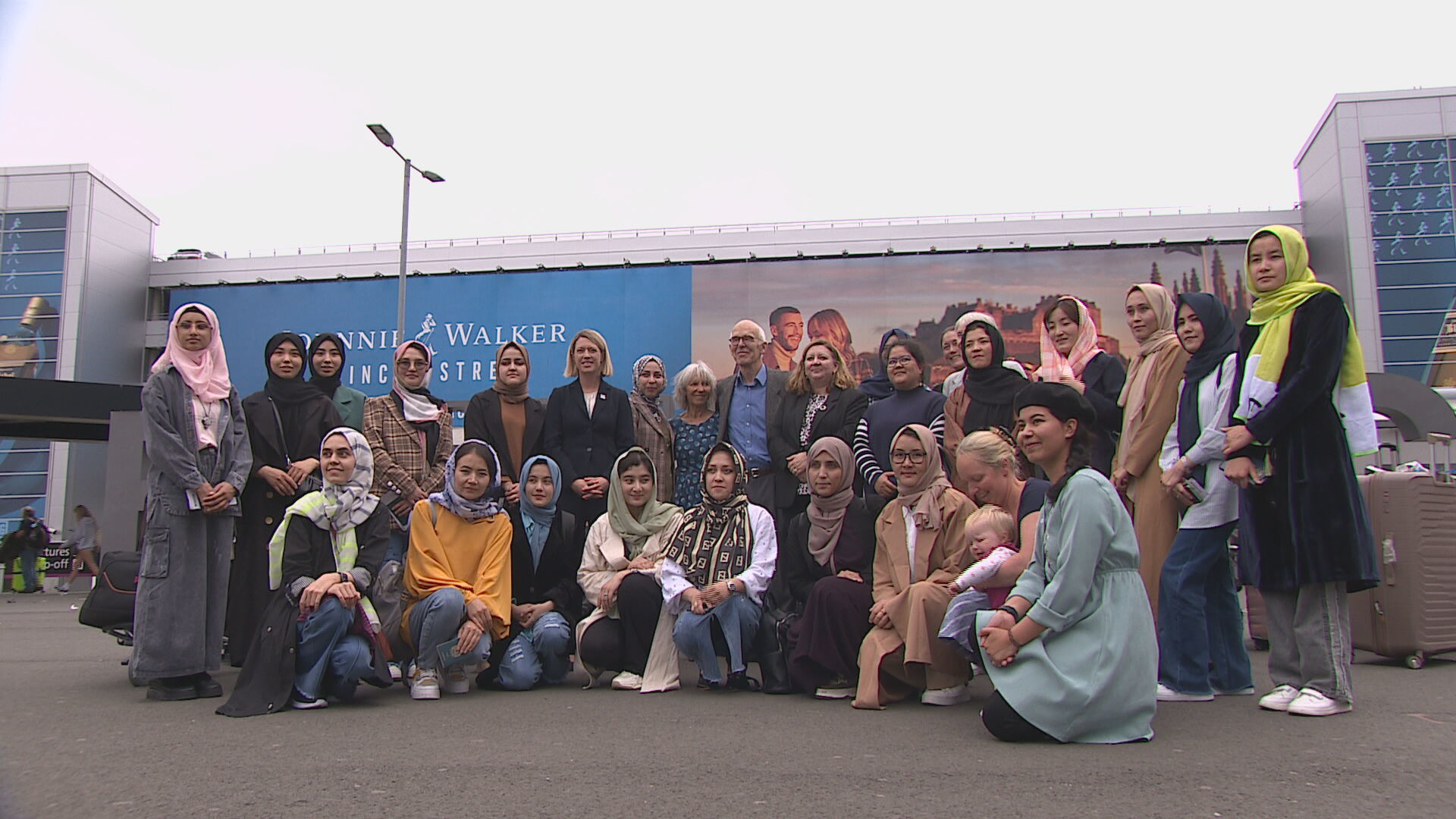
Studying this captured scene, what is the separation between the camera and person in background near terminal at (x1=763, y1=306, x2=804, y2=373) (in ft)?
82.7

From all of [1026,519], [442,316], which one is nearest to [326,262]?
[442,316]

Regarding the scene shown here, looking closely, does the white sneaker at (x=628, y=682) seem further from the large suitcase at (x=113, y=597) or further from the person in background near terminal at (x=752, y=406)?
the large suitcase at (x=113, y=597)

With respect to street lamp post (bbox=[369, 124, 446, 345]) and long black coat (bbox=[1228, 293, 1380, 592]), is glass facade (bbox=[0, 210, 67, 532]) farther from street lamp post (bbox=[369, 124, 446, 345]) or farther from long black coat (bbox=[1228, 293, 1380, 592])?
long black coat (bbox=[1228, 293, 1380, 592])

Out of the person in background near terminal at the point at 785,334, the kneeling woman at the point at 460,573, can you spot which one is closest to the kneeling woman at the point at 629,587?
the kneeling woman at the point at 460,573

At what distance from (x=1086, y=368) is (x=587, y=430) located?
294cm

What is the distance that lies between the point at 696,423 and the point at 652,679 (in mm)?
1779

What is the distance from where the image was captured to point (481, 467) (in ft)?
16.6

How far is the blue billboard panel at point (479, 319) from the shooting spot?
1015 inches

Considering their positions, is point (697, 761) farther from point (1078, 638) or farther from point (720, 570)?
point (720, 570)

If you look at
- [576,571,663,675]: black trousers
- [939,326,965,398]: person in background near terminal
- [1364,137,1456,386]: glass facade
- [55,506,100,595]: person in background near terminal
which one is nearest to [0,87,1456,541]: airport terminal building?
[1364,137,1456,386]: glass facade

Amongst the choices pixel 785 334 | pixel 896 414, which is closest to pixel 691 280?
pixel 785 334

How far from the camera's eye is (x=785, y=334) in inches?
998

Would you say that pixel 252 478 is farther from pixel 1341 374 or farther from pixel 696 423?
pixel 1341 374

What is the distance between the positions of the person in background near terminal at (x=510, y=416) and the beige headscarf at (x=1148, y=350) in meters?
3.39
